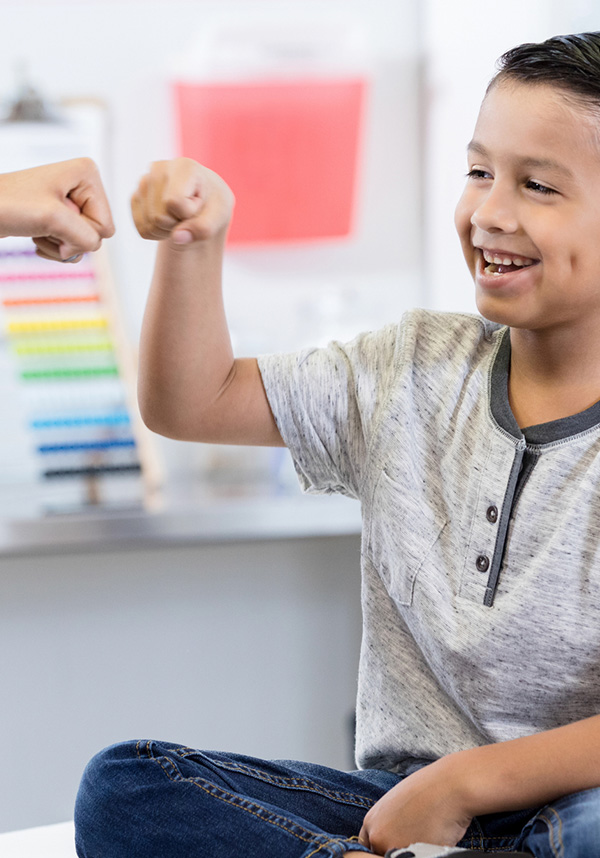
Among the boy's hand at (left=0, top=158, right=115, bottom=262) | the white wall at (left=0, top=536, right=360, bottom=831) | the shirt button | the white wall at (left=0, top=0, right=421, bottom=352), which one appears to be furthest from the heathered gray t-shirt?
the white wall at (left=0, top=0, right=421, bottom=352)

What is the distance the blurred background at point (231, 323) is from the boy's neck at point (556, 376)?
0.65 metres

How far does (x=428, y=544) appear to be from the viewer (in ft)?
3.12

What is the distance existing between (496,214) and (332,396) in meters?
0.24

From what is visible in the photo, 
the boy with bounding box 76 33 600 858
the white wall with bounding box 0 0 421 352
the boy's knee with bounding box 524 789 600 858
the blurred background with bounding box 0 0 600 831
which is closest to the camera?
the boy's knee with bounding box 524 789 600 858

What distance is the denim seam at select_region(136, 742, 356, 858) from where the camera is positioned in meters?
0.80

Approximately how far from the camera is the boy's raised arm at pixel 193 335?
0.87m

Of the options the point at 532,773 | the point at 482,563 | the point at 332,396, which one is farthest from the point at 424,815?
the point at 332,396

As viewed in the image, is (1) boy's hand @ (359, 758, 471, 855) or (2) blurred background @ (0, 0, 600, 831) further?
(2) blurred background @ (0, 0, 600, 831)

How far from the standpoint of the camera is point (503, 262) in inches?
35.4

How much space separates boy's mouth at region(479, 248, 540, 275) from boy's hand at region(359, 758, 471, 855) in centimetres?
41

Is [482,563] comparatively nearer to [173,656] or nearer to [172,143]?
[173,656]

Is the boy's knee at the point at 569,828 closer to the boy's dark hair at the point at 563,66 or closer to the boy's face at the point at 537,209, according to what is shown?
the boy's face at the point at 537,209

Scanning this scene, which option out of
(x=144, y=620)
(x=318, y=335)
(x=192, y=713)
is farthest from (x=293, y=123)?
(x=192, y=713)

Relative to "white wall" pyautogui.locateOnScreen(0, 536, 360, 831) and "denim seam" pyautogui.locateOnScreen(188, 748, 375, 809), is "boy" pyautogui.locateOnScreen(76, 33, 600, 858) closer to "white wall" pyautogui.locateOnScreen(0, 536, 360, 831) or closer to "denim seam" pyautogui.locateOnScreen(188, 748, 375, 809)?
"denim seam" pyautogui.locateOnScreen(188, 748, 375, 809)
